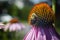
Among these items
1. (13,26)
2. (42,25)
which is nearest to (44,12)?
(42,25)

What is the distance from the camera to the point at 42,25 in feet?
2.70

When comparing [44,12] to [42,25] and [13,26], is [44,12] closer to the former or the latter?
[42,25]

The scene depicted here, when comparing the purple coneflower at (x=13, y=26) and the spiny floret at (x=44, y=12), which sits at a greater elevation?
the spiny floret at (x=44, y=12)

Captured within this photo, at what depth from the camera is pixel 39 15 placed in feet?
2.77

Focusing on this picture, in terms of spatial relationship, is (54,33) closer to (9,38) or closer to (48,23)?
(48,23)

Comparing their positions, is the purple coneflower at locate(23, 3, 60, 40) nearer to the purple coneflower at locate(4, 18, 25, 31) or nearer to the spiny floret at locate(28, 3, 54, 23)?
the spiny floret at locate(28, 3, 54, 23)

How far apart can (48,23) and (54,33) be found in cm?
5

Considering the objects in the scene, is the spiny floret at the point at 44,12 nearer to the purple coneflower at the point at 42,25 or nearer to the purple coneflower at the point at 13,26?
the purple coneflower at the point at 42,25

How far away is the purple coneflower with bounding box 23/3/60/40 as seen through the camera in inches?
30.2

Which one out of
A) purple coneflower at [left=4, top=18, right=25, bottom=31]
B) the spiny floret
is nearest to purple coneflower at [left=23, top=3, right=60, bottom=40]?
the spiny floret

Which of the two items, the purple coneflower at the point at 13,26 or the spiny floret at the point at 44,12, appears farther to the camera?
the purple coneflower at the point at 13,26

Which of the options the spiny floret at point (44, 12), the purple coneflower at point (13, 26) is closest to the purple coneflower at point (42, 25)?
the spiny floret at point (44, 12)

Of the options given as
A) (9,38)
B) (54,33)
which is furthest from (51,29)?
(9,38)

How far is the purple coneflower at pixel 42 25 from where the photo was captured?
0.77 meters
